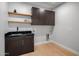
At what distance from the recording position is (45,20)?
3.40 meters

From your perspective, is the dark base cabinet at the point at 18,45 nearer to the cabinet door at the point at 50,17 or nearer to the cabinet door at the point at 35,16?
the cabinet door at the point at 35,16

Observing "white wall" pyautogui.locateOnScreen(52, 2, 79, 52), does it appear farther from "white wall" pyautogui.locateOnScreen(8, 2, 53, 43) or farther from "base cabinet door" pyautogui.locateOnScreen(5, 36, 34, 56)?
"base cabinet door" pyautogui.locateOnScreen(5, 36, 34, 56)

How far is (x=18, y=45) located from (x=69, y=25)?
2145mm

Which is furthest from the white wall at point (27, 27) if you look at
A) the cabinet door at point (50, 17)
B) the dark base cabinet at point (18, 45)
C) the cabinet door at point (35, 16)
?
the dark base cabinet at point (18, 45)

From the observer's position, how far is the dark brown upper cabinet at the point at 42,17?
309 centimetres

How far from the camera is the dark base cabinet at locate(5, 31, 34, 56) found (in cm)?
209

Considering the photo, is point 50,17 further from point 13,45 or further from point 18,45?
point 13,45

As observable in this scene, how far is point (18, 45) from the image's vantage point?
7.34 feet

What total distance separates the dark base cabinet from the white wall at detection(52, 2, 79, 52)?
1.55 m

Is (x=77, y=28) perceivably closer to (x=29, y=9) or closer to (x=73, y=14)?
(x=73, y=14)

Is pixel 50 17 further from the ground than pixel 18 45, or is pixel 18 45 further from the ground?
pixel 50 17

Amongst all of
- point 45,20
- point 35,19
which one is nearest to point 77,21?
point 45,20

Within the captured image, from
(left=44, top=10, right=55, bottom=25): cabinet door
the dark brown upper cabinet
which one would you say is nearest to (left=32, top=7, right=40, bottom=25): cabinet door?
the dark brown upper cabinet

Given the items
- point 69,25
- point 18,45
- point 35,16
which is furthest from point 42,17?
point 18,45
